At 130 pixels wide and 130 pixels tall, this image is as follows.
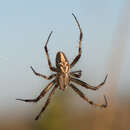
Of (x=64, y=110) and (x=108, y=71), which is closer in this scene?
(x=108, y=71)

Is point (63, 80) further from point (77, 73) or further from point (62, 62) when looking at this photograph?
point (62, 62)

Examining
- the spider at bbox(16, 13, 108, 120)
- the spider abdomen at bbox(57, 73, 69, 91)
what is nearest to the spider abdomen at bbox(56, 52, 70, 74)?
the spider at bbox(16, 13, 108, 120)

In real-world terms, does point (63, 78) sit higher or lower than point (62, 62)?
lower

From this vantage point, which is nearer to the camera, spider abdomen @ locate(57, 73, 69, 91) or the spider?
the spider

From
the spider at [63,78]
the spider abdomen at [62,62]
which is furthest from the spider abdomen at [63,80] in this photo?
the spider abdomen at [62,62]

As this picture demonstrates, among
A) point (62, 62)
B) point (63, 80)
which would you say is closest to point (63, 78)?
point (63, 80)

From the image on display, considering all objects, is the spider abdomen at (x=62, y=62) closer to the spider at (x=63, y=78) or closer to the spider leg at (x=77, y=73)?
the spider at (x=63, y=78)

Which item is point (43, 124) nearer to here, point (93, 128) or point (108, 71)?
point (93, 128)

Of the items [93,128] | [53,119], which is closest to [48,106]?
[53,119]

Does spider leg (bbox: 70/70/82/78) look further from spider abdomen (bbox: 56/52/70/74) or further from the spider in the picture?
spider abdomen (bbox: 56/52/70/74)

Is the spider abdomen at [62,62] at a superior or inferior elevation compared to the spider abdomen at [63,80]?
superior

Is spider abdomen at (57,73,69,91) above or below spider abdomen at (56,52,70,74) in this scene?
below
